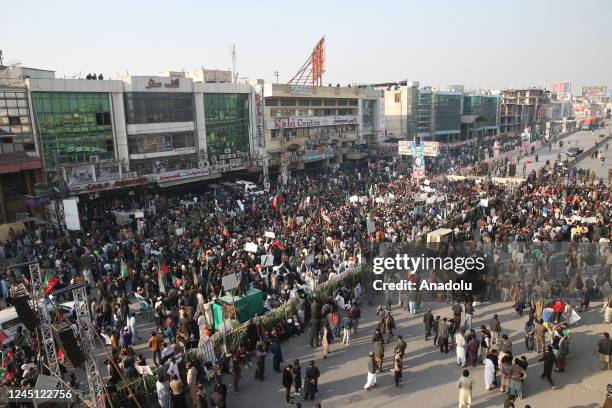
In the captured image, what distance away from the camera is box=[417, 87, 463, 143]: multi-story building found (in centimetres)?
6700

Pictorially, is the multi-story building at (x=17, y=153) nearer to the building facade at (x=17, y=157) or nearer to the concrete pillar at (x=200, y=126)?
the building facade at (x=17, y=157)

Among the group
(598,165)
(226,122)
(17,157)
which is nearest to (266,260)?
(17,157)

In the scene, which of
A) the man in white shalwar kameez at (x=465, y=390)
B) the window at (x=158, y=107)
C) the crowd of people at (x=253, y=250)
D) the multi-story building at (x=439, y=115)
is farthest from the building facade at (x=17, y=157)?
the multi-story building at (x=439, y=115)

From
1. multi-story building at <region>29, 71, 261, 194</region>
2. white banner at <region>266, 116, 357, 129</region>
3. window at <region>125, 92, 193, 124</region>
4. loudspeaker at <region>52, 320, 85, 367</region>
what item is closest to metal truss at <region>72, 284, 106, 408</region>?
loudspeaker at <region>52, 320, 85, 367</region>

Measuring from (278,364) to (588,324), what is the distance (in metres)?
8.70

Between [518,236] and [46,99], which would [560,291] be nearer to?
[518,236]

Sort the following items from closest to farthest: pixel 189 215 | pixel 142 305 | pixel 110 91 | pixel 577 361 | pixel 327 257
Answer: pixel 577 361
pixel 142 305
pixel 327 257
pixel 189 215
pixel 110 91

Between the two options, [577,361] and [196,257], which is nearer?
[577,361]

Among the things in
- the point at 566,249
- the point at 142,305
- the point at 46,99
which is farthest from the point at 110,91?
the point at 566,249

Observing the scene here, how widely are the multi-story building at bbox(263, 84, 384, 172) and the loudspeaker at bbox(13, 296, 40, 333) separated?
3340 centimetres

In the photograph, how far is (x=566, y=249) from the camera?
590 inches

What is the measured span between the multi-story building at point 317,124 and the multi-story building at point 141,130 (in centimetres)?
265

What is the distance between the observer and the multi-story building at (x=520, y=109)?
3632 inches

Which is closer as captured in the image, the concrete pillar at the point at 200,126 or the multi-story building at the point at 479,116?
the concrete pillar at the point at 200,126
